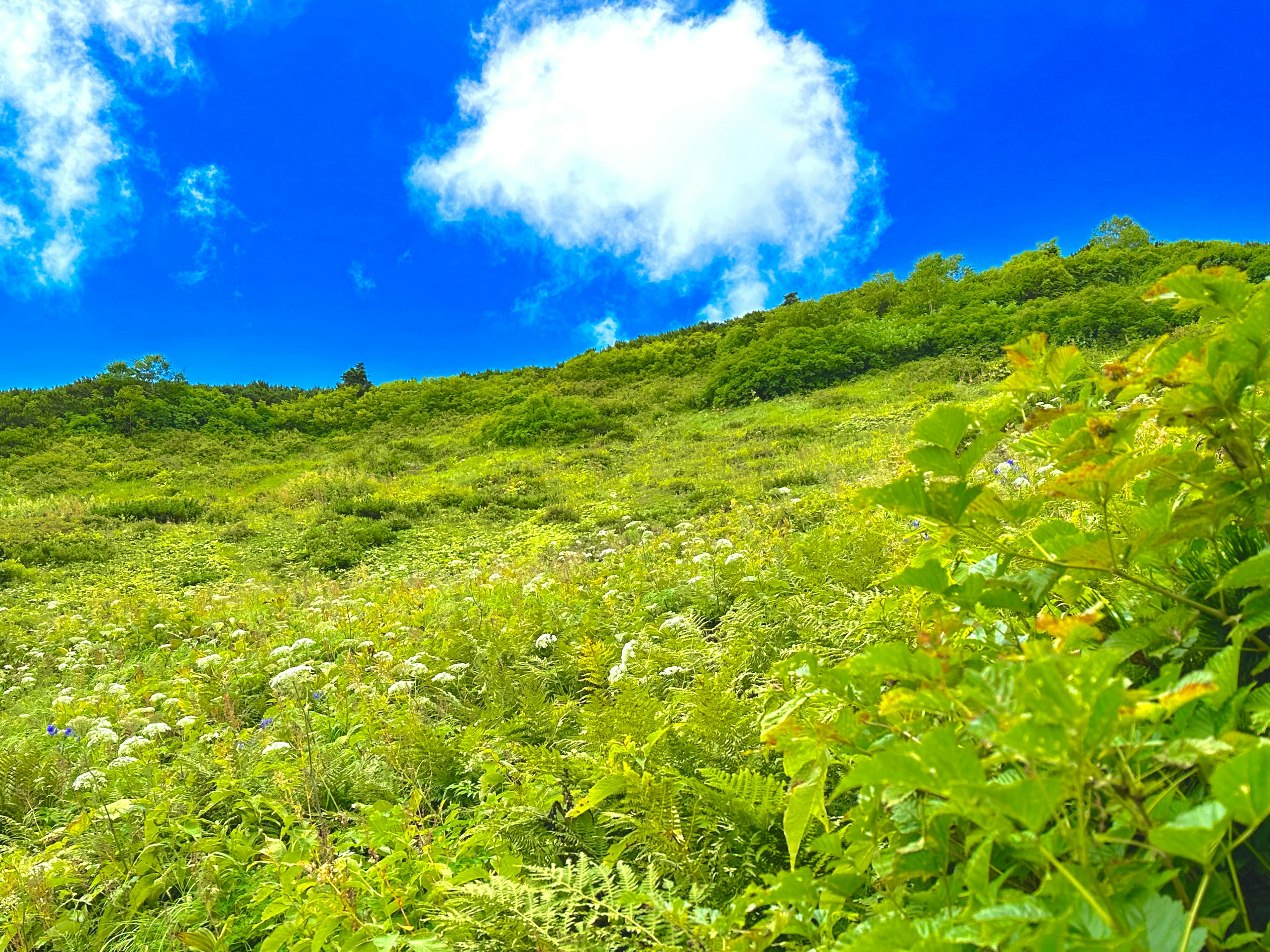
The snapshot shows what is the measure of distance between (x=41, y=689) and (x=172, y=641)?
1.14 m

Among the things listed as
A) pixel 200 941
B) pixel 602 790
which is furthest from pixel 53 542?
pixel 602 790

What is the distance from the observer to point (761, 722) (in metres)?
1.03

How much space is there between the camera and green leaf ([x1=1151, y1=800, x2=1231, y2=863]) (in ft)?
1.34

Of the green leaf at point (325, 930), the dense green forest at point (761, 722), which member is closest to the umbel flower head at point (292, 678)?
the dense green forest at point (761, 722)

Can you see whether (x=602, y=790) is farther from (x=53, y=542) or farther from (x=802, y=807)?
(x=53, y=542)

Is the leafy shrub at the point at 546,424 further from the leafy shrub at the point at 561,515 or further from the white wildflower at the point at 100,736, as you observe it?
the white wildflower at the point at 100,736

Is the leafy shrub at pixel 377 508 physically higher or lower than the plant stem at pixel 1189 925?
higher

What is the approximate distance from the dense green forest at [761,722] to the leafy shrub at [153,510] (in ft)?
19.6

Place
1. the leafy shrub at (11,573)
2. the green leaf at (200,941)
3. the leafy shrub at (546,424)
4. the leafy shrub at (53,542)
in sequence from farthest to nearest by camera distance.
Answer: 1. the leafy shrub at (546,424)
2. the leafy shrub at (53,542)
3. the leafy shrub at (11,573)
4. the green leaf at (200,941)

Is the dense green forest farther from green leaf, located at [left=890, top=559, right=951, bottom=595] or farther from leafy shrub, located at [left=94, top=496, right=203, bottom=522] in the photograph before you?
leafy shrub, located at [left=94, top=496, right=203, bottom=522]

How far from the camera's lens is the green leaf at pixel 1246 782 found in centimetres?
43

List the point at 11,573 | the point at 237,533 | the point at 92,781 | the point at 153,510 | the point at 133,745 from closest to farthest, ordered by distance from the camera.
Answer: the point at 92,781, the point at 133,745, the point at 11,573, the point at 237,533, the point at 153,510

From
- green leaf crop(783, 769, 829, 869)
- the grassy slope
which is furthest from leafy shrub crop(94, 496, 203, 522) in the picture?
green leaf crop(783, 769, 829, 869)

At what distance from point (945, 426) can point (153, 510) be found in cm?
1609
